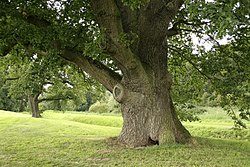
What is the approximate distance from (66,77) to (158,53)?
14746mm

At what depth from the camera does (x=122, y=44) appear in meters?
9.79

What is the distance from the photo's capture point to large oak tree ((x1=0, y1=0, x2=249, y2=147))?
9.91m

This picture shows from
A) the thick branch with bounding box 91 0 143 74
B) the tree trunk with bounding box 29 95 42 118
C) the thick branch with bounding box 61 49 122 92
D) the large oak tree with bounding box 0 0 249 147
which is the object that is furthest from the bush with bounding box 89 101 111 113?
the thick branch with bounding box 91 0 143 74

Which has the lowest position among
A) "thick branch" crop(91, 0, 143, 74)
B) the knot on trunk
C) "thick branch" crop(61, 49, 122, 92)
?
the knot on trunk

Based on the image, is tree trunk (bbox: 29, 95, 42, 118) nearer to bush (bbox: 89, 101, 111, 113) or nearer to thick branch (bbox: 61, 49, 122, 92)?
bush (bbox: 89, 101, 111, 113)

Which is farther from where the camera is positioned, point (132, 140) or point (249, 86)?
point (249, 86)

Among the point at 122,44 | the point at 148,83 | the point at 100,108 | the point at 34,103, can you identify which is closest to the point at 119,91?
the point at 148,83

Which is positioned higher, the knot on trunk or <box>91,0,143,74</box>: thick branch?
<box>91,0,143,74</box>: thick branch

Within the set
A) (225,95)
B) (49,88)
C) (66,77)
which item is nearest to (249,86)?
→ (225,95)

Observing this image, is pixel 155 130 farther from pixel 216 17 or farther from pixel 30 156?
pixel 216 17

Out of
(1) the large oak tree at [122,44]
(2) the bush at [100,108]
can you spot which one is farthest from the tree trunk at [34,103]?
(1) the large oak tree at [122,44]

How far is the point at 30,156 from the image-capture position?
33.1 ft

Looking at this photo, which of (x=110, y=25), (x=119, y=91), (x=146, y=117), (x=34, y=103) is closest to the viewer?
(x=110, y=25)

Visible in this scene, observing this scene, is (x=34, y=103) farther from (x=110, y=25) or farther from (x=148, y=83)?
(x=110, y=25)
